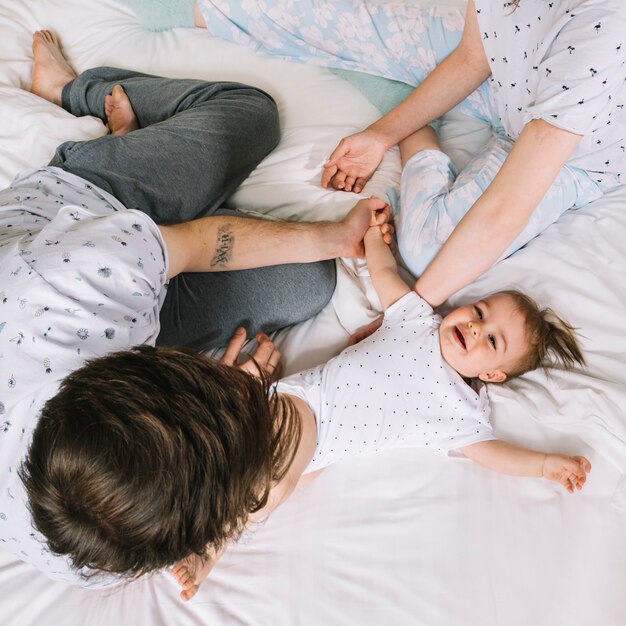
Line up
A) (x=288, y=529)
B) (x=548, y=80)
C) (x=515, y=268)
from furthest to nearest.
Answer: (x=515, y=268) < (x=288, y=529) < (x=548, y=80)

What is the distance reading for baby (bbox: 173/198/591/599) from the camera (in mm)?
1045

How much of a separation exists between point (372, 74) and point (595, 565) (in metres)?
1.21

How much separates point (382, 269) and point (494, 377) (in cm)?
31

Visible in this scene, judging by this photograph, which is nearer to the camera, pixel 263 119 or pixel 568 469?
pixel 568 469

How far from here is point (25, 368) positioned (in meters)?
0.76

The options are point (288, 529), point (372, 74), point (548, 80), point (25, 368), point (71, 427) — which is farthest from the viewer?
point (372, 74)

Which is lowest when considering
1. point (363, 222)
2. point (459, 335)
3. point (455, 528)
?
point (455, 528)

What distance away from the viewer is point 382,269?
1181mm

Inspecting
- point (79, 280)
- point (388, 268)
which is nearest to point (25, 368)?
point (79, 280)

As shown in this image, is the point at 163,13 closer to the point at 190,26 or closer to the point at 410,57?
the point at 190,26

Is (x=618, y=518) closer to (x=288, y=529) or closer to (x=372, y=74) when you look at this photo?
(x=288, y=529)

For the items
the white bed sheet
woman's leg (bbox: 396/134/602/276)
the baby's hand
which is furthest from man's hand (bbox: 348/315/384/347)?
the baby's hand

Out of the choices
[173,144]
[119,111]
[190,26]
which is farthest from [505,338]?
[190,26]

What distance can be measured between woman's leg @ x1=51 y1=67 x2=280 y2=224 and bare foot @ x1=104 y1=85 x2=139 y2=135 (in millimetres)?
21
